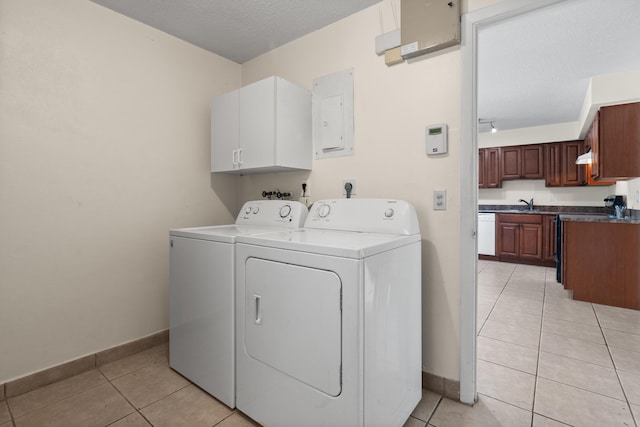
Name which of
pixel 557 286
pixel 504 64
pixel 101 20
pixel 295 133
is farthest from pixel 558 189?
pixel 101 20

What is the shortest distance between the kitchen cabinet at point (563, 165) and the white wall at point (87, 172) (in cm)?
565

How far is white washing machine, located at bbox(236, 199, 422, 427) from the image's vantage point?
3.87ft

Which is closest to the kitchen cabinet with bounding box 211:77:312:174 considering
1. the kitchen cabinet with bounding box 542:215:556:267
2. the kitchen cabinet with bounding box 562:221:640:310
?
the kitchen cabinet with bounding box 562:221:640:310

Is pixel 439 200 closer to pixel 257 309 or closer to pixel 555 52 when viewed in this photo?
pixel 257 309

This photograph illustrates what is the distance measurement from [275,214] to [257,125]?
65 cm

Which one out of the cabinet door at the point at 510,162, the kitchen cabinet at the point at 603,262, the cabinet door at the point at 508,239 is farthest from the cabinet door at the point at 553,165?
the kitchen cabinet at the point at 603,262

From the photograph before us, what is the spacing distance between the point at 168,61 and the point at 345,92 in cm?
142

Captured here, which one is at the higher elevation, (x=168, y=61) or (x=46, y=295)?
(x=168, y=61)

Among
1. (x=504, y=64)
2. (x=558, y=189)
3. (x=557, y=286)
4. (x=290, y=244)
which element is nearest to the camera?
(x=290, y=244)

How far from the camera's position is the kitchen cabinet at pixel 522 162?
5.39 meters

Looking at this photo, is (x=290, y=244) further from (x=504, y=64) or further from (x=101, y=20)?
(x=504, y=64)

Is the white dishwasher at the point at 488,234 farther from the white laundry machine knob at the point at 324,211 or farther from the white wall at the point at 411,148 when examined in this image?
the white laundry machine knob at the point at 324,211

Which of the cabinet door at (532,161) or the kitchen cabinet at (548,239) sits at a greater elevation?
the cabinet door at (532,161)

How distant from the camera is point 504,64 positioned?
311 cm
